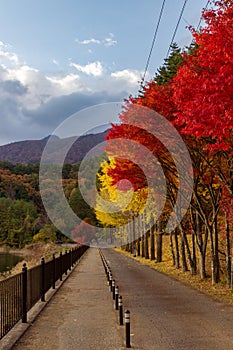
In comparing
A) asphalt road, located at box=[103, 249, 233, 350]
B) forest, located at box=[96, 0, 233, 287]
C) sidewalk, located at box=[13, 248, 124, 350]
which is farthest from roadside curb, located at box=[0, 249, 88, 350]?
forest, located at box=[96, 0, 233, 287]

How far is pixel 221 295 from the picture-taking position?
51.4 feet

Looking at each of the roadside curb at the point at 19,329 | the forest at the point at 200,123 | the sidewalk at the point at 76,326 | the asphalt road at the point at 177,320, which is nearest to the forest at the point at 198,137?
the forest at the point at 200,123

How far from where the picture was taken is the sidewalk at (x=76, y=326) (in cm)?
838

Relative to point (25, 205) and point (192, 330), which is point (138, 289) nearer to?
point (192, 330)

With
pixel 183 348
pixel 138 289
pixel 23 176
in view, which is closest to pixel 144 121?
pixel 138 289

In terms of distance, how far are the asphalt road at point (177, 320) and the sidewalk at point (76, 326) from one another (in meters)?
0.55

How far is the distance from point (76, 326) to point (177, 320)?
2.53 meters

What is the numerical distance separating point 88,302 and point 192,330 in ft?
17.5

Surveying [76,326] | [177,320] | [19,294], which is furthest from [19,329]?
[177,320]

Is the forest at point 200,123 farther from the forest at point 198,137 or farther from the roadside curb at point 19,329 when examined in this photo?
the roadside curb at point 19,329

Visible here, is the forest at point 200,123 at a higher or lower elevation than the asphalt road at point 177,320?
higher

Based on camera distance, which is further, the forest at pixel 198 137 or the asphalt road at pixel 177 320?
the forest at pixel 198 137

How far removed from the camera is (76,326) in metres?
10.2

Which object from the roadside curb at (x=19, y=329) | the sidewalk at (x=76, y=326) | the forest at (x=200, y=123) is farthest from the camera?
the forest at (x=200, y=123)
